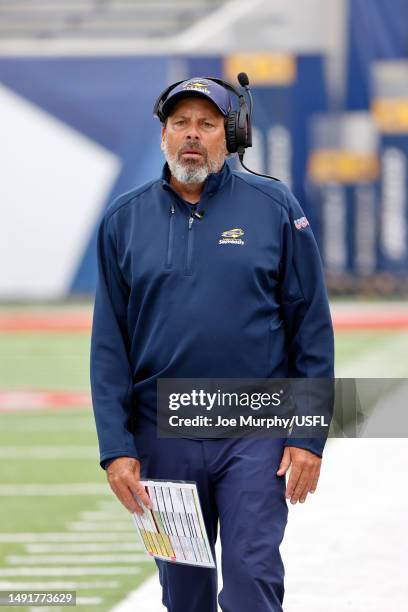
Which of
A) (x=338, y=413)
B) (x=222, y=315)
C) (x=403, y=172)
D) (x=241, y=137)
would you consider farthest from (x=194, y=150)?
(x=403, y=172)

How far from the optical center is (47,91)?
99.1 ft

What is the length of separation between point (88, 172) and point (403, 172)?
637 cm

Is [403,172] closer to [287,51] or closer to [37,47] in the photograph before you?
[287,51]

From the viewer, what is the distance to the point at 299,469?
12.4 ft

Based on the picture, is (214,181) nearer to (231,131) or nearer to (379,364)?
(231,131)

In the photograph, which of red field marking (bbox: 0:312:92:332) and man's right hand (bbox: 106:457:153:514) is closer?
man's right hand (bbox: 106:457:153:514)

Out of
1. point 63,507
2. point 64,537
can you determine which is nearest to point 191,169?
point 64,537

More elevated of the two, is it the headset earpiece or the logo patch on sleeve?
the headset earpiece

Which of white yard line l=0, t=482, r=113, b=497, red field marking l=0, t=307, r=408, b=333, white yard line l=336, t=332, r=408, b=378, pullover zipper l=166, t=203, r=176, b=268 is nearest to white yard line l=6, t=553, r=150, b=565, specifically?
white yard line l=0, t=482, r=113, b=497

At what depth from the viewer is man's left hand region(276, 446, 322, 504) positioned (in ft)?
12.4

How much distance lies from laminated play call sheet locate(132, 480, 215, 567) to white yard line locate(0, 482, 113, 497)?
4.59 m

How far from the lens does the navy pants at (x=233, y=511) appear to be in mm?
3691

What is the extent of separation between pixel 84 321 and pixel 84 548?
1793 cm

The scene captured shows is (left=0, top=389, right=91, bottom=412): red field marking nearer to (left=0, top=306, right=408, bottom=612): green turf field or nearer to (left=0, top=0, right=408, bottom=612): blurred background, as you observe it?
(left=0, top=306, right=408, bottom=612): green turf field
